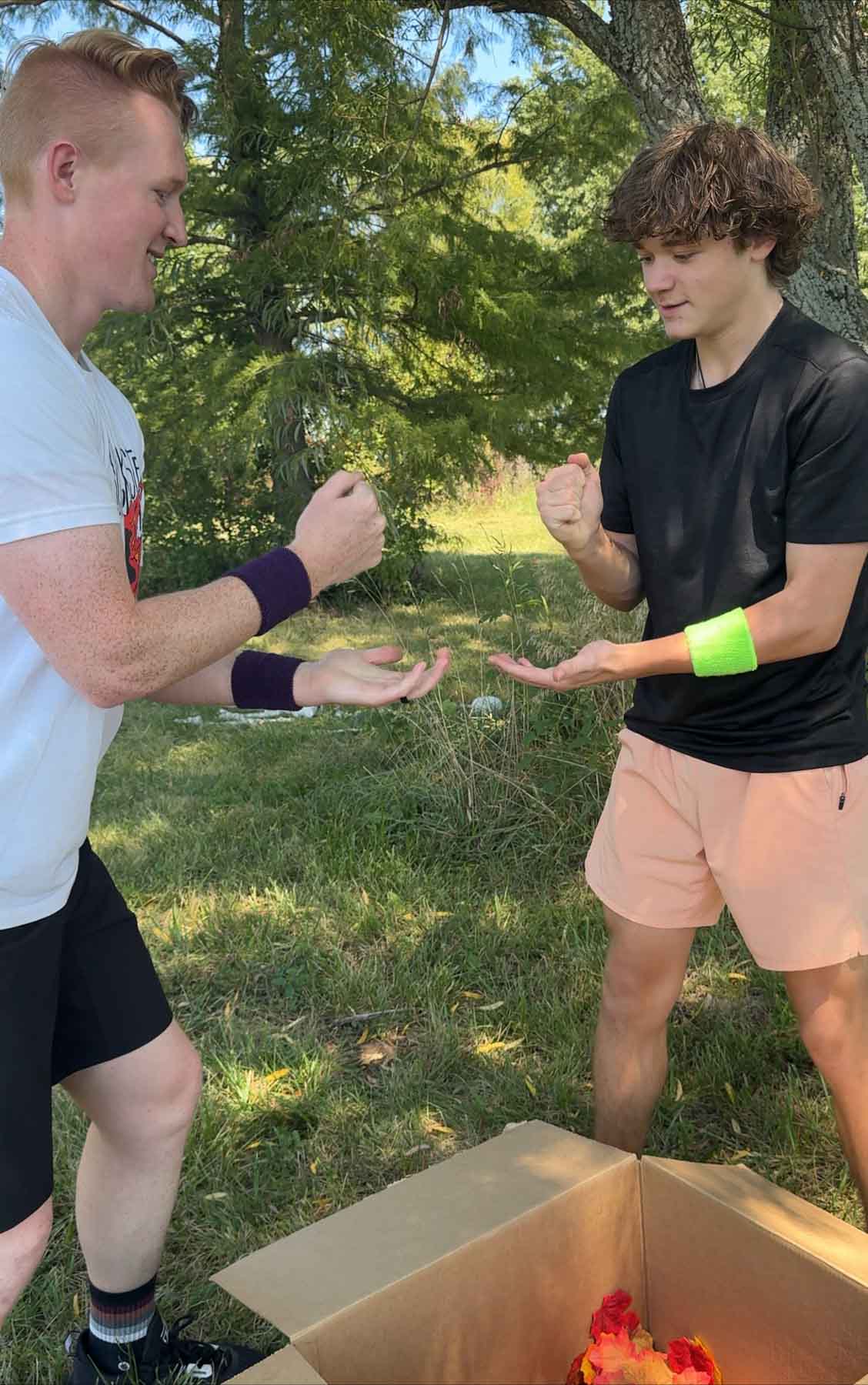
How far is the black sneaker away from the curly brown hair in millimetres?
2075

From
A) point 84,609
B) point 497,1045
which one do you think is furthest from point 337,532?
point 497,1045

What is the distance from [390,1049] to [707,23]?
5101 millimetres

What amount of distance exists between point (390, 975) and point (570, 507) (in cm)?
189

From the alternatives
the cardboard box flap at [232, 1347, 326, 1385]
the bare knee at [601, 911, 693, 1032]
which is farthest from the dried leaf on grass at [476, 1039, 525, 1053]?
the cardboard box flap at [232, 1347, 326, 1385]

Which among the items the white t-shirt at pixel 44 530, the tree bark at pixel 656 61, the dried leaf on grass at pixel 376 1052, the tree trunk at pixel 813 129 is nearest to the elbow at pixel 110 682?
the white t-shirt at pixel 44 530

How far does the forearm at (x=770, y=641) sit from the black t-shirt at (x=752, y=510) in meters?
0.10

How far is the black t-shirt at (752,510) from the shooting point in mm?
1825

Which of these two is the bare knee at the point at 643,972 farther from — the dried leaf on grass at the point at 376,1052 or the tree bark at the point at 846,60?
the tree bark at the point at 846,60

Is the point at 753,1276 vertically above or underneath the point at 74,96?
underneath

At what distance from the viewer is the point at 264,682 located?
80.0 inches

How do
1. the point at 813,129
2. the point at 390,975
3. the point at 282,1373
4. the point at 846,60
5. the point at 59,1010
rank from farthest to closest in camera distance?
1. the point at 813,129
2. the point at 846,60
3. the point at 390,975
4. the point at 59,1010
5. the point at 282,1373

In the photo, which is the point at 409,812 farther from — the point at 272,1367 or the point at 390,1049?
the point at 272,1367

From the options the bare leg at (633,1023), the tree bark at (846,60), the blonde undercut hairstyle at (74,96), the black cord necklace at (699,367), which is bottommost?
the bare leg at (633,1023)

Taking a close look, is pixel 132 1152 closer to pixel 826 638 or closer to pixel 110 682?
pixel 110 682
